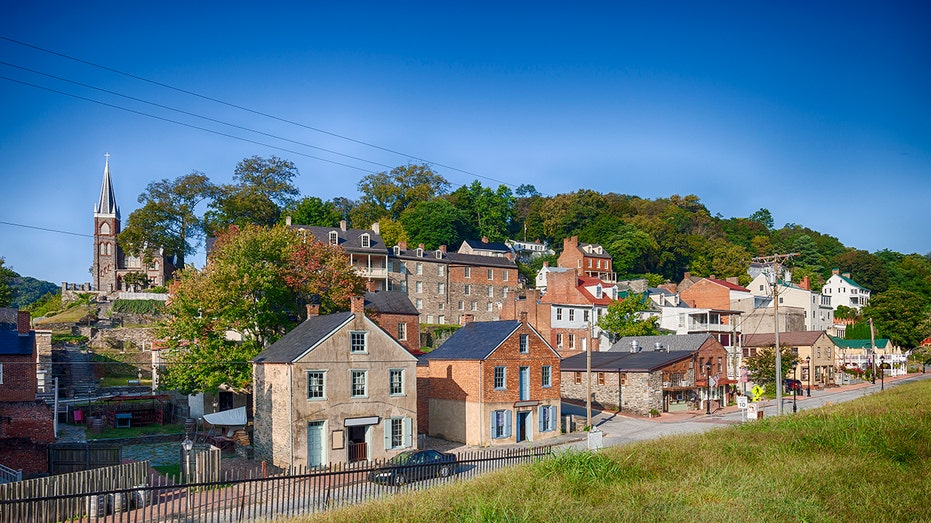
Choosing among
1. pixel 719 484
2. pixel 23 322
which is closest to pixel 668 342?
pixel 719 484

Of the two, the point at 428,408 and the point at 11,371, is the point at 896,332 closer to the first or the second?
the point at 428,408

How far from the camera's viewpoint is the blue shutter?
35.8m

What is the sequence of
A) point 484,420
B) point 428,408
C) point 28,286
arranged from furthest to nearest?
point 28,286 < point 428,408 < point 484,420

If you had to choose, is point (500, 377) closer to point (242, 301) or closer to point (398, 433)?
point (398, 433)

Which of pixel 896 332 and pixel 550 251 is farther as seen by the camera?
pixel 550 251

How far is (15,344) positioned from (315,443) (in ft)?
55.0

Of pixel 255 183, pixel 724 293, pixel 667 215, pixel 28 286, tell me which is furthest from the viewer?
pixel 28 286

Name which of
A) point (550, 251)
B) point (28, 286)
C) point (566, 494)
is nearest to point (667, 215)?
point (550, 251)

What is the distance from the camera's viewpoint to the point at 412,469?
83.5 ft

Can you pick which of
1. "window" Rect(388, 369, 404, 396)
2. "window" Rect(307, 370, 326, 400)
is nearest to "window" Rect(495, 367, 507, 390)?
"window" Rect(388, 369, 404, 396)

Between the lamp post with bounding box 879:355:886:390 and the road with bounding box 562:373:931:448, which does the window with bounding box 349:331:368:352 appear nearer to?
the road with bounding box 562:373:931:448

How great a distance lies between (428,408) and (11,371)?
71.3 feet

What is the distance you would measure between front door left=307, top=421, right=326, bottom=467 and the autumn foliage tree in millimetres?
8148

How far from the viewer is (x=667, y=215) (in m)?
132
